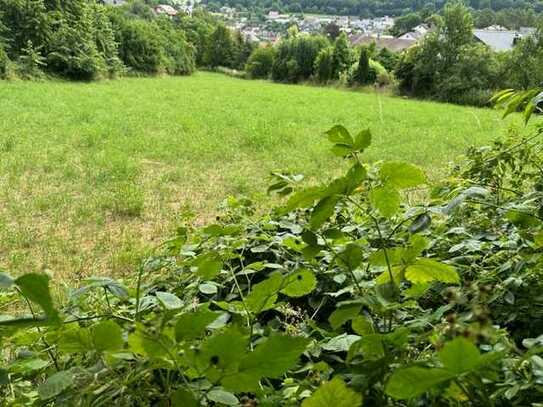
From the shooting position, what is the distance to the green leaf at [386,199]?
0.66 m

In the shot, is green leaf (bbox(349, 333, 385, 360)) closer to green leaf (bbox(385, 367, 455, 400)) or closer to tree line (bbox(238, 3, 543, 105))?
green leaf (bbox(385, 367, 455, 400))

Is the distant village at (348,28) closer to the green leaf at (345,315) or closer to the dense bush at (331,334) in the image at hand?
the dense bush at (331,334)

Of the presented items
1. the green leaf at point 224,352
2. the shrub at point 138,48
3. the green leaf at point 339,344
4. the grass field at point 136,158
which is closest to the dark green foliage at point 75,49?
the shrub at point 138,48

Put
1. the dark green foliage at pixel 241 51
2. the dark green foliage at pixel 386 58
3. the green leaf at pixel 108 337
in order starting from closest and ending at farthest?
the green leaf at pixel 108 337, the dark green foliage at pixel 386 58, the dark green foliage at pixel 241 51

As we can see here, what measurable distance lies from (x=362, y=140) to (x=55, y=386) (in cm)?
49

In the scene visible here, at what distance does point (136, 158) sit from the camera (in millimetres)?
6086

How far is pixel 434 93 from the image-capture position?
70.9 feet

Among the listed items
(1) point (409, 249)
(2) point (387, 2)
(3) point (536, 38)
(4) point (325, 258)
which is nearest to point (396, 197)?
(1) point (409, 249)

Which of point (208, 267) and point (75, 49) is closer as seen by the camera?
point (208, 267)

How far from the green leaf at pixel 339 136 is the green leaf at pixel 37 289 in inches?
15.0

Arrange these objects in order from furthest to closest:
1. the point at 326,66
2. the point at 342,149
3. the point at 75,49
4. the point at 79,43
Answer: the point at 326,66
the point at 79,43
the point at 75,49
the point at 342,149

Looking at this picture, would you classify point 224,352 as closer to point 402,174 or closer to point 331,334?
point 402,174

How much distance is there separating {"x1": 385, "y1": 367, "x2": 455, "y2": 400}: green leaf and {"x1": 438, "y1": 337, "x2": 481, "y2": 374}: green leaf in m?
0.01

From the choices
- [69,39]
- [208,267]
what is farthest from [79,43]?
[208,267]
